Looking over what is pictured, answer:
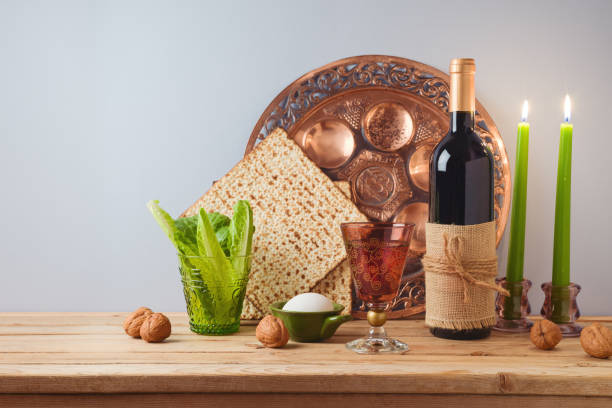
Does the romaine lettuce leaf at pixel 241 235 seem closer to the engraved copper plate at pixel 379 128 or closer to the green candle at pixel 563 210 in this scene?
the engraved copper plate at pixel 379 128

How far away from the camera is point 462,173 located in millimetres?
983

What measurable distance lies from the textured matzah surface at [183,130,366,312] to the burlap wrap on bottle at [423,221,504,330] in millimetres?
222

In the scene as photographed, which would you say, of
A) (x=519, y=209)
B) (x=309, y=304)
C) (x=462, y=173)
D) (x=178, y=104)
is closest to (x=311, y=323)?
(x=309, y=304)

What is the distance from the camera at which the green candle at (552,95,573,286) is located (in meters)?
1.07

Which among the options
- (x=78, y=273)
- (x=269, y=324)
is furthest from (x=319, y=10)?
(x=78, y=273)

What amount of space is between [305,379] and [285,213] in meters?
0.45

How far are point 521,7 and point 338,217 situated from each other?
2.18ft

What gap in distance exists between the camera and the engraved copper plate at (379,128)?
124 centimetres

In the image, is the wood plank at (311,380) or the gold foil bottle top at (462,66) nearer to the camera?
the wood plank at (311,380)

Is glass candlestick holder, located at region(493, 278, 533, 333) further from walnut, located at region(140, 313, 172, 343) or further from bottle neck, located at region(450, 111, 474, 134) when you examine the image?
walnut, located at region(140, 313, 172, 343)

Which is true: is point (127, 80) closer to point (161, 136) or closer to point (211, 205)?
point (161, 136)

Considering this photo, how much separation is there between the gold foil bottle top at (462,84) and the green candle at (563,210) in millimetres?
224

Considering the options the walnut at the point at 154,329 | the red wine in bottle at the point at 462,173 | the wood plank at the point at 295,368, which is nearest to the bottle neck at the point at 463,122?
the red wine in bottle at the point at 462,173

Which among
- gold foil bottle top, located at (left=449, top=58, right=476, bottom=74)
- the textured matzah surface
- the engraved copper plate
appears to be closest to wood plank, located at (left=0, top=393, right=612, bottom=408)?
the textured matzah surface
